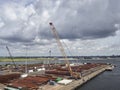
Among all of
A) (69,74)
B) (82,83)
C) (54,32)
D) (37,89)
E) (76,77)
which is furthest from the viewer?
(54,32)

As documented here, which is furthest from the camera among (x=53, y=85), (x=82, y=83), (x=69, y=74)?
(x=69, y=74)

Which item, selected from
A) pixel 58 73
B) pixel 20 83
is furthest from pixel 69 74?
pixel 20 83

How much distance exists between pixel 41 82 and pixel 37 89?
40.2ft

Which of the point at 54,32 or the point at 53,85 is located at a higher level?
the point at 54,32

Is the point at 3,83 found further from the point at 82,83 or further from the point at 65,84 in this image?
the point at 82,83

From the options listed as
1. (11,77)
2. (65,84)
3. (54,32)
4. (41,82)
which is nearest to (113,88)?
(65,84)

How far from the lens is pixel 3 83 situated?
9519 cm

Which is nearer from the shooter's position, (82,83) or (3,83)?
(3,83)

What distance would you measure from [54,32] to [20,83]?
5476cm

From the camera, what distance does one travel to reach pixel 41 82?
304ft

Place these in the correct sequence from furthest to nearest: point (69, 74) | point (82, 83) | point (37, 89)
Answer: point (69, 74)
point (82, 83)
point (37, 89)

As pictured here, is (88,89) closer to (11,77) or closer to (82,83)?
(82,83)

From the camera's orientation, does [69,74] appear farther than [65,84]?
Yes

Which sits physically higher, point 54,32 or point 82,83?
point 54,32
